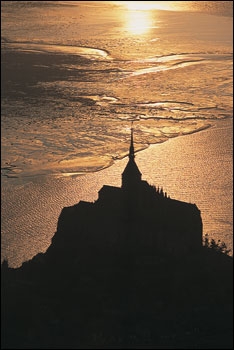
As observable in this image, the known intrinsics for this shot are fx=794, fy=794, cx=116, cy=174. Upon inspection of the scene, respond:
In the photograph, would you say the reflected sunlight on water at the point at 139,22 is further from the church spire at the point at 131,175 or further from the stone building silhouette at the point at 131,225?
the stone building silhouette at the point at 131,225

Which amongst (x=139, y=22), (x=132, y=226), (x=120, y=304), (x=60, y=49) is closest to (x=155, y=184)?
(x=132, y=226)

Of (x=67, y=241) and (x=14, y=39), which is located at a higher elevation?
(x=14, y=39)

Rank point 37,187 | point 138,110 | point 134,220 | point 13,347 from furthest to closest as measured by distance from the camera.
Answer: point 138,110, point 37,187, point 134,220, point 13,347

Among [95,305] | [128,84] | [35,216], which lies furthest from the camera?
[128,84]

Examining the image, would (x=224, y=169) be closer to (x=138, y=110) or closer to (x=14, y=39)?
(x=138, y=110)

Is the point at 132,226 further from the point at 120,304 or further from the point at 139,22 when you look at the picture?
the point at 139,22

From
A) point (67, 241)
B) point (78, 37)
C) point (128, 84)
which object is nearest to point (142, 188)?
point (67, 241)

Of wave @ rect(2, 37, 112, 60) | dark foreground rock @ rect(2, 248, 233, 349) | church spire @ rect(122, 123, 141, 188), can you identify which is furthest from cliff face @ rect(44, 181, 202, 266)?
wave @ rect(2, 37, 112, 60)
